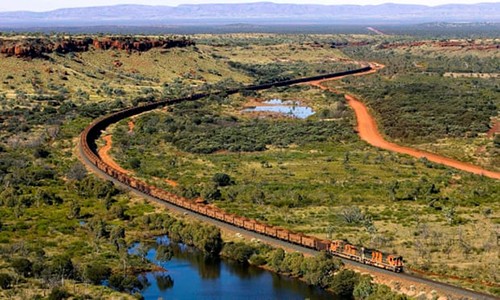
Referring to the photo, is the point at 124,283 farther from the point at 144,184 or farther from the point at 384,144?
the point at 384,144

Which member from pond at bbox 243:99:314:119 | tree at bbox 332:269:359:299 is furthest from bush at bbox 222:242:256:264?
pond at bbox 243:99:314:119

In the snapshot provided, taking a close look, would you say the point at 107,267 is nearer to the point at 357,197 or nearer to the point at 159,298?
the point at 159,298

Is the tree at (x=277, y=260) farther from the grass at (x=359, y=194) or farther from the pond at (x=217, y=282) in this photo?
the grass at (x=359, y=194)

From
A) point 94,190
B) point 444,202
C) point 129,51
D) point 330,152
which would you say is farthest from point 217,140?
point 129,51

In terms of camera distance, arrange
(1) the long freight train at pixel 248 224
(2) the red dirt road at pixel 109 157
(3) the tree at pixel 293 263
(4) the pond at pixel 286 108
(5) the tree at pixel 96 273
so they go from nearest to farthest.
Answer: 1. (5) the tree at pixel 96 273
2. (1) the long freight train at pixel 248 224
3. (3) the tree at pixel 293 263
4. (2) the red dirt road at pixel 109 157
5. (4) the pond at pixel 286 108

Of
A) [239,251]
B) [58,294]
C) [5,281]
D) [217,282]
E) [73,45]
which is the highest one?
[73,45]

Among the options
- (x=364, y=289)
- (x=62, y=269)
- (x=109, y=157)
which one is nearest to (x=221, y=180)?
(x=109, y=157)

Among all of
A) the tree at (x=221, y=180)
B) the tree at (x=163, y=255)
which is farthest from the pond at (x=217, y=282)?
the tree at (x=221, y=180)
